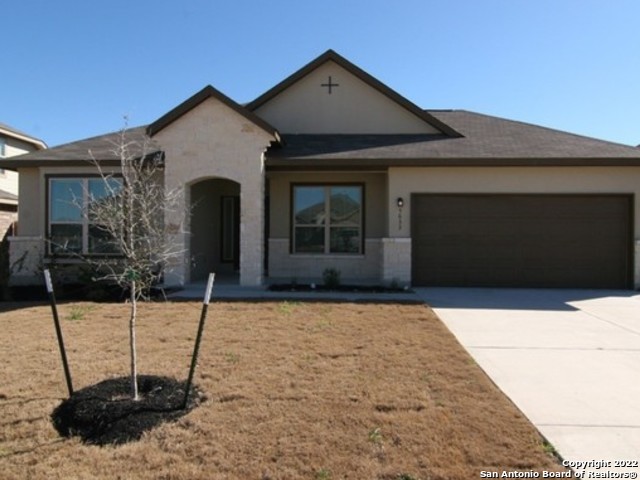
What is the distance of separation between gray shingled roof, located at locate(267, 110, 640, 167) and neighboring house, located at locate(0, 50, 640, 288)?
0.05 meters

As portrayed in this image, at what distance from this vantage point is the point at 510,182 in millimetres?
13461

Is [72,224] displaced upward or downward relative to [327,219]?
downward

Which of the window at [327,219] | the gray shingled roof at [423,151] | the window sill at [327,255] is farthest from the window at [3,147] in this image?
the window sill at [327,255]

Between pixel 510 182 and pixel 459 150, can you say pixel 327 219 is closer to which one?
pixel 459 150

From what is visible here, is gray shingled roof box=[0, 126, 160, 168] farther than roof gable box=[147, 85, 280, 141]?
Yes

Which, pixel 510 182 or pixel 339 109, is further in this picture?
pixel 339 109

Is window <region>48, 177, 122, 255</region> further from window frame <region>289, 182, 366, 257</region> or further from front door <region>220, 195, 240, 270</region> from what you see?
window frame <region>289, 182, 366, 257</region>

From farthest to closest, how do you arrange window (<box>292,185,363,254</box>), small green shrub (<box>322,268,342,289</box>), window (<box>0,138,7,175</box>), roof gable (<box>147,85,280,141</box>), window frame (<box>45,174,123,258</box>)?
1. window (<box>0,138,7,175</box>)
2. window (<box>292,185,363,254</box>)
3. window frame (<box>45,174,123,258</box>)
4. small green shrub (<box>322,268,342,289</box>)
5. roof gable (<box>147,85,280,141</box>)

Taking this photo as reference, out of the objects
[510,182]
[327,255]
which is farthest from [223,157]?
[510,182]

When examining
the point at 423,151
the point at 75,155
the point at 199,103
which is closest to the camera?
the point at 199,103

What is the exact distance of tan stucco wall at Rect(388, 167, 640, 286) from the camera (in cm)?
1327

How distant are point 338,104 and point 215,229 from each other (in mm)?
5661

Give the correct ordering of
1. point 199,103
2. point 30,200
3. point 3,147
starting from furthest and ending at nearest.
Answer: point 3,147, point 30,200, point 199,103

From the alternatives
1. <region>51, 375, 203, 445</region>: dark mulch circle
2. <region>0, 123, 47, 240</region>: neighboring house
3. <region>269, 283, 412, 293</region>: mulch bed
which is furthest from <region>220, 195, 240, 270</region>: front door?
<region>51, 375, 203, 445</region>: dark mulch circle
